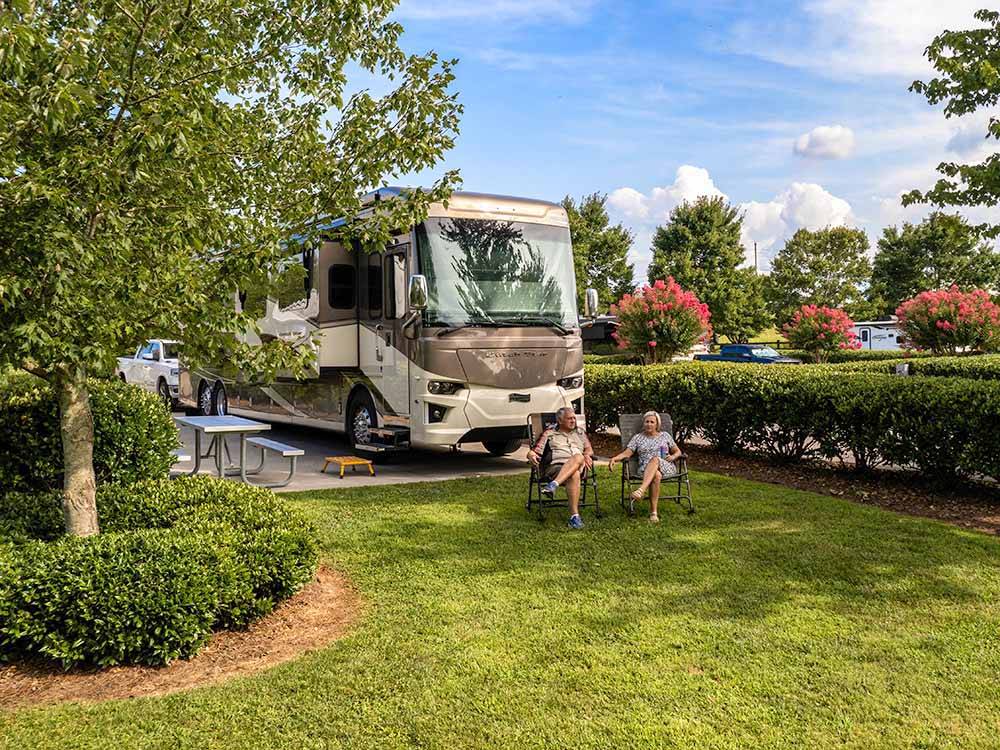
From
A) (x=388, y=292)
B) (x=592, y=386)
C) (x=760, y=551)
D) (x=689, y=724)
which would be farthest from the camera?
(x=592, y=386)

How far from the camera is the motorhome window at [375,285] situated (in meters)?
10.9

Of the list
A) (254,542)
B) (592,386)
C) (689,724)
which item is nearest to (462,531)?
(254,542)

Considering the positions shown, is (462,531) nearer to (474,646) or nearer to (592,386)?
(474,646)

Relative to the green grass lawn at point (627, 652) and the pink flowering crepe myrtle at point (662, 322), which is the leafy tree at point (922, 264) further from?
the green grass lawn at point (627, 652)

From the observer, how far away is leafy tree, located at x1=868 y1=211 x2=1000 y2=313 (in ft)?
161

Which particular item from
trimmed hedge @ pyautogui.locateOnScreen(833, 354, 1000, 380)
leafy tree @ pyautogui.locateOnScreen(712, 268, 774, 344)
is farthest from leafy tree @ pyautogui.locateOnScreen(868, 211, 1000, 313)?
trimmed hedge @ pyautogui.locateOnScreen(833, 354, 1000, 380)

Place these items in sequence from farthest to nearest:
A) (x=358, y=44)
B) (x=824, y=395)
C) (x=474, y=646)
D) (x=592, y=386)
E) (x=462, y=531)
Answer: (x=592, y=386)
(x=824, y=395)
(x=462, y=531)
(x=358, y=44)
(x=474, y=646)

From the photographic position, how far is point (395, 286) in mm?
10469

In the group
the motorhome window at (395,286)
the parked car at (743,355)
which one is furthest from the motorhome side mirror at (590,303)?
the parked car at (743,355)

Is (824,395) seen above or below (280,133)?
below

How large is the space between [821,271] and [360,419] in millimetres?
41313

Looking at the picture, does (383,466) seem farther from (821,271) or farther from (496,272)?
(821,271)

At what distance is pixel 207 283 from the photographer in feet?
16.4

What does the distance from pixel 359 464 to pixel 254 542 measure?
578 cm
